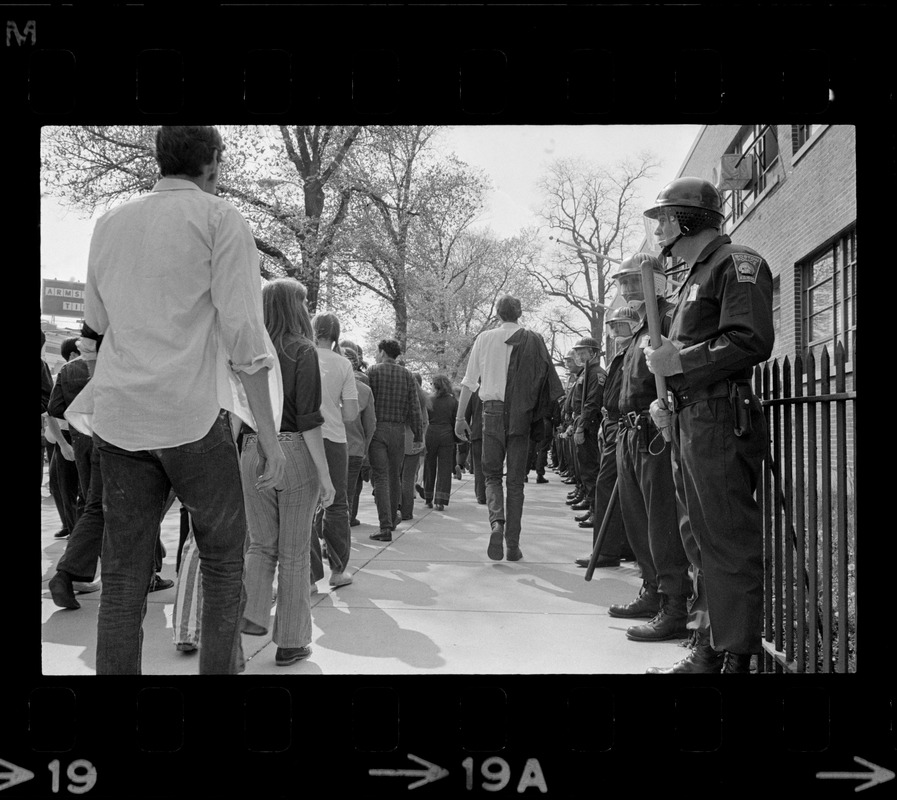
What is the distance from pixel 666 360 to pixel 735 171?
15.4 m

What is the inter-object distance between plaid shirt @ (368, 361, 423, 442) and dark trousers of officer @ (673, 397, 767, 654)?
5260 millimetres

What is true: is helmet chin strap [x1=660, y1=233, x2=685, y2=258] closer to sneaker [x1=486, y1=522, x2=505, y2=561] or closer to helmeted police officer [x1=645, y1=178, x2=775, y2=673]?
helmeted police officer [x1=645, y1=178, x2=775, y2=673]

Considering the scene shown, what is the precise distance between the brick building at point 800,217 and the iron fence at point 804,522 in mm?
7912

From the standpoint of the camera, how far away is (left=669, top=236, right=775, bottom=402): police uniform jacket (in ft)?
9.93

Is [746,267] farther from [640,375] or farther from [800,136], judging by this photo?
[800,136]

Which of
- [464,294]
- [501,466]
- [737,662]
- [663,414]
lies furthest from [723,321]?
[464,294]

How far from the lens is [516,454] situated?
633cm

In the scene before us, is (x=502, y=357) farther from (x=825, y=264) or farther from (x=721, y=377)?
(x=825, y=264)

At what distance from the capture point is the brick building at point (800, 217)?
1234cm

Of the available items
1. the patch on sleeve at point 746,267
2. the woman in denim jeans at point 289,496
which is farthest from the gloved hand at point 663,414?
the woman in denim jeans at point 289,496

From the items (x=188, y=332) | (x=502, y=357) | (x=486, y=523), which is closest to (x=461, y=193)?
(x=486, y=523)
